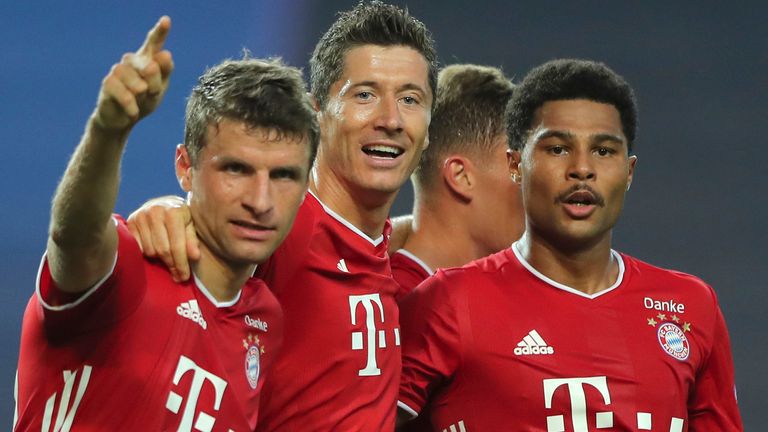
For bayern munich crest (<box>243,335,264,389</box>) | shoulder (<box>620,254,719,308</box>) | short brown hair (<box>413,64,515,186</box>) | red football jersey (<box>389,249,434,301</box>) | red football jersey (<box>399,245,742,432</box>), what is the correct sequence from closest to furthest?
bayern munich crest (<box>243,335,264,389</box>), red football jersey (<box>399,245,742,432</box>), shoulder (<box>620,254,719,308</box>), red football jersey (<box>389,249,434,301</box>), short brown hair (<box>413,64,515,186</box>)

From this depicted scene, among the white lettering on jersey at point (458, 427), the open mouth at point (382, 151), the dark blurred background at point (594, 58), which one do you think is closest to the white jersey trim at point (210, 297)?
the open mouth at point (382, 151)

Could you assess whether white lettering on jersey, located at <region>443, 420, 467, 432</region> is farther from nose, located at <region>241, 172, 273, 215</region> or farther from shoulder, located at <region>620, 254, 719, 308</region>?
nose, located at <region>241, 172, 273, 215</region>

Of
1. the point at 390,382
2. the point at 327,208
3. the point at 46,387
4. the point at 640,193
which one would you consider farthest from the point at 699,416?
the point at 640,193

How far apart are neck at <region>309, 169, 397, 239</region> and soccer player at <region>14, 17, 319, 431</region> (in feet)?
1.32

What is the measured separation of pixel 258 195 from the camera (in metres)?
2.20

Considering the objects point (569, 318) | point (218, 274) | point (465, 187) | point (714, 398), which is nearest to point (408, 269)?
point (465, 187)

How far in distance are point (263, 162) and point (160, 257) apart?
0.28 metres

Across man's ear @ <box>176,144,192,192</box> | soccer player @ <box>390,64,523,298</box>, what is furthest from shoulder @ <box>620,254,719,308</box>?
man's ear @ <box>176,144,192,192</box>

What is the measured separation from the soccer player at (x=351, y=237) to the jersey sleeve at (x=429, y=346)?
0.08m

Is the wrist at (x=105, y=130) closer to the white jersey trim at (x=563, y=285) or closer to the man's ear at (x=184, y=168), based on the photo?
the man's ear at (x=184, y=168)

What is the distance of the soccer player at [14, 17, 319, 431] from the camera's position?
184 cm

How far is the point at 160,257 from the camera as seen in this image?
86.6 inches

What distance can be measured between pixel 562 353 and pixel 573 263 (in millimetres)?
254

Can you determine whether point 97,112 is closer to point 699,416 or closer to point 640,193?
point 699,416
